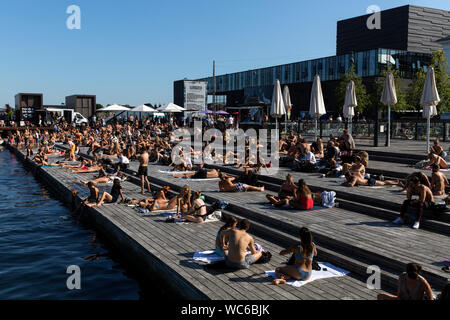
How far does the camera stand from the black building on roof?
61594 mm

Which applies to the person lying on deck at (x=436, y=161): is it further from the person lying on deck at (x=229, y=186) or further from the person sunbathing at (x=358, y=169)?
the person lying on deck at (x=229, y=186)

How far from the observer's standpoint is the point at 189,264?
7.72 m

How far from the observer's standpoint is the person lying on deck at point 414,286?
5.33m

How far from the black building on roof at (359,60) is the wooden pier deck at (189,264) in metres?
44.6

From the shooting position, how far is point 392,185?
12.8 metres

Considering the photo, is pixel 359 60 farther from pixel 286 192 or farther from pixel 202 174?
pixel 286 192

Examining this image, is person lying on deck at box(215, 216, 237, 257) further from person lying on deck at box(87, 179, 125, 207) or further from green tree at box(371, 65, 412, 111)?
green tree at box(371, 65, 412, 111)

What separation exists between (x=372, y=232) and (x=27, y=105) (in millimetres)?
51655

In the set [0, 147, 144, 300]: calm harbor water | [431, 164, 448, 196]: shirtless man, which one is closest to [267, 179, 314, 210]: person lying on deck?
[431, 164, 448, 196]: shirtless man

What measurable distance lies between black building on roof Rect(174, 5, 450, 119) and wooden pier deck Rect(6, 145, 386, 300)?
1756 inches

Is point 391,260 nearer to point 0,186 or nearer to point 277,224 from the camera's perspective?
point 277,224

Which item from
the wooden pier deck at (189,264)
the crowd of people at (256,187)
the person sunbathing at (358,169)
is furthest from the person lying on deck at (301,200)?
the person sunbathing at (358,169)
